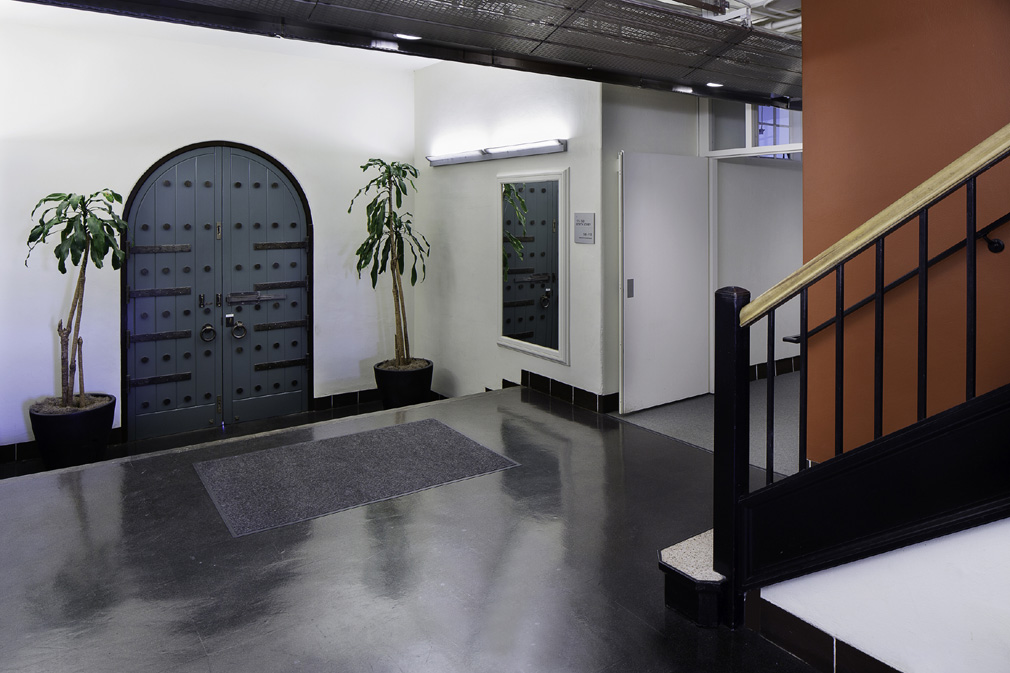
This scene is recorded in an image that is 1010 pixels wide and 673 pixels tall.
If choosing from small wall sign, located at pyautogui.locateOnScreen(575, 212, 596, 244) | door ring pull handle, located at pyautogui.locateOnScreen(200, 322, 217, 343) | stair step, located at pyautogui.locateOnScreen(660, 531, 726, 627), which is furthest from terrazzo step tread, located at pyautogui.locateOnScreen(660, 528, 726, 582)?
door ring pull handle, located at pyautogui.locateOnScreen(200, 322, 217, 343)

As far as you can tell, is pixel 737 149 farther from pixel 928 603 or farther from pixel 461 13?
pixel 928 603

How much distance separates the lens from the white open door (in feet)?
17.3

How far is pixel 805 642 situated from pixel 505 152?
431 cm

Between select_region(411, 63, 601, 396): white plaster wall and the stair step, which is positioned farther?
select_region(411, 63, 601, 396): white plaster wall

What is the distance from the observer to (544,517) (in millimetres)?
3516

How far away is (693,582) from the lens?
252 cm

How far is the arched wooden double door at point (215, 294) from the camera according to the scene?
5789 millimetres

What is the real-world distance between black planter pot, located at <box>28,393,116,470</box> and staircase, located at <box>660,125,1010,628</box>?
422 cm

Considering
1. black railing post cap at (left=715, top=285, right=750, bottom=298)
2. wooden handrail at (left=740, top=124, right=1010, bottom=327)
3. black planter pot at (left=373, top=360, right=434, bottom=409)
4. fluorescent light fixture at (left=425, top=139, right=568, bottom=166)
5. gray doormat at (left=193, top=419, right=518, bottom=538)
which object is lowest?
gray doormat at (left=193, top=419, right=518, bottom=538)

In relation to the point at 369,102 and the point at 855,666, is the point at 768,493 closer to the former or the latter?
the point at 855,666

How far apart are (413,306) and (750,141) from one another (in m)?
3.53

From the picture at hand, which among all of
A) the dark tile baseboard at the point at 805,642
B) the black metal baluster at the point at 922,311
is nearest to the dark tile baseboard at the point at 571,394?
the dark tile baseboard at the point at 805,642

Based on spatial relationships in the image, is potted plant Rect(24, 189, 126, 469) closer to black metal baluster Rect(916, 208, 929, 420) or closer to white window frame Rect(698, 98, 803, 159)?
white window frame Rect(698, 98, 803, 159)

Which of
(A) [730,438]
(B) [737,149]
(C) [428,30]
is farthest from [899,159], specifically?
(B) [737,149]
